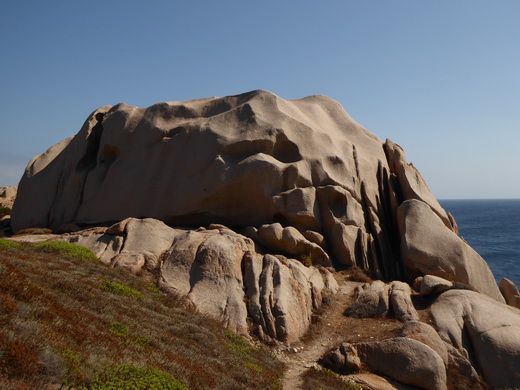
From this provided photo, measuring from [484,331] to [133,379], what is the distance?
16.5 meters

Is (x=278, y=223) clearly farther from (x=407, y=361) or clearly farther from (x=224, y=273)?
(x=407, y=361)

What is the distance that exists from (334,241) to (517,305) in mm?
11035

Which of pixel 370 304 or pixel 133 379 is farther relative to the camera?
pixel 370 304

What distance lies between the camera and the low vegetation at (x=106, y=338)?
23.6ft

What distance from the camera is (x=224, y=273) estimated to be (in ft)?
66.3

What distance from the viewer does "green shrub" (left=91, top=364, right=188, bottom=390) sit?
737 centimetres

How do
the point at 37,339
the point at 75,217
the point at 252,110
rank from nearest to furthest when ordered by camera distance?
the point at 37,339
the point at 252,110
the point at 75,217

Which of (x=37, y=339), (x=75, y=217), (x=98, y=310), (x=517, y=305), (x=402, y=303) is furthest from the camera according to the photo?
(x=75, y=217)

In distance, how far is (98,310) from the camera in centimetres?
1227

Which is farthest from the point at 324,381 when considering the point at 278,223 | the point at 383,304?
the point at 278,223

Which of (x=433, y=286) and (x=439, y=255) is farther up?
(x=439, y=255)

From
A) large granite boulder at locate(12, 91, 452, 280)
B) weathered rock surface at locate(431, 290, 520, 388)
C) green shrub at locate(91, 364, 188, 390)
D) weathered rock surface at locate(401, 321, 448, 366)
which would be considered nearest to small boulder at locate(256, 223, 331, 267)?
large granite boulder at locate(12, 91, 452, 280)

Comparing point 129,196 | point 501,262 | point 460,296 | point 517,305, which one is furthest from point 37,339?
point 501,262

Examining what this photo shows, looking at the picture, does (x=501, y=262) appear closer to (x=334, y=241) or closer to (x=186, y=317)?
(x=334, y=241)
